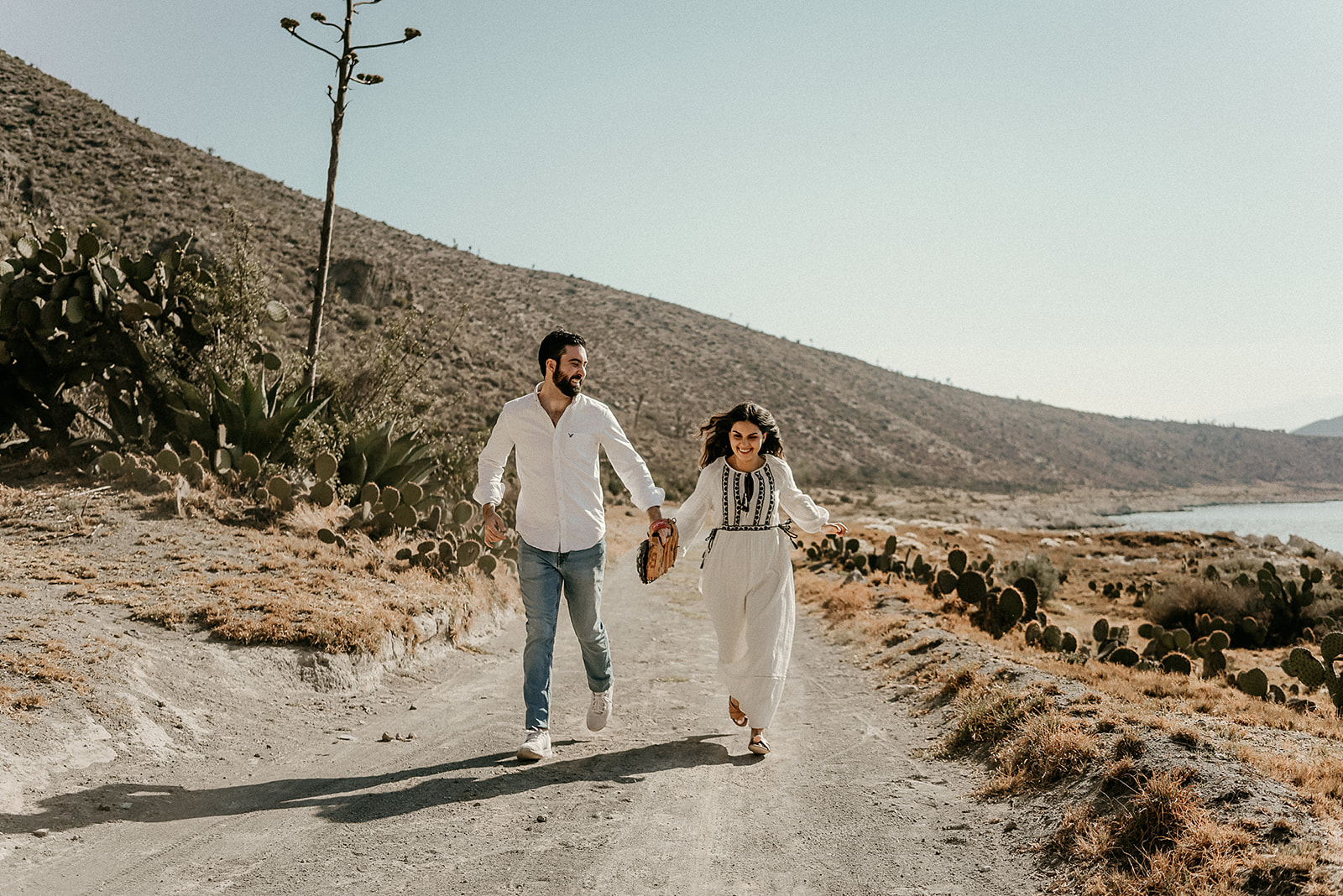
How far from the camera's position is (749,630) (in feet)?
17.2

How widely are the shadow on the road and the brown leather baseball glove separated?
104 centimetres

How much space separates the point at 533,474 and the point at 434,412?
2786 centimetres

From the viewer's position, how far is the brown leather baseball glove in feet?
15.7

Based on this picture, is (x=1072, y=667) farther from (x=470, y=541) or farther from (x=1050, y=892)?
(x=470, y=541)

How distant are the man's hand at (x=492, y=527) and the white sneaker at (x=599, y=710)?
3.73 ft

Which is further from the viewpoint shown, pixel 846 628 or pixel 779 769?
pixel 846 628

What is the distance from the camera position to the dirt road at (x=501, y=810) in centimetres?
325

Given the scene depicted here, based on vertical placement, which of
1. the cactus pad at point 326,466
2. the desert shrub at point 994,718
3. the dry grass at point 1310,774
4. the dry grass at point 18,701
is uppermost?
the cactus pad at point 326,466

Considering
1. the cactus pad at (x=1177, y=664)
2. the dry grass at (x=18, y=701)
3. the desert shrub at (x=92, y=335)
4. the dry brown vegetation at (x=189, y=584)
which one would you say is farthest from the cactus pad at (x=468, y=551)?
the cactus pad at (x=1177, y=664)

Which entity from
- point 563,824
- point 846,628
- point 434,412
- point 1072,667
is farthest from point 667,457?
point 563,824

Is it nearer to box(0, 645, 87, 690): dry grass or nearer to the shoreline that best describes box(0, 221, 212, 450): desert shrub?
box(0, 645, 87, 690): dry grass

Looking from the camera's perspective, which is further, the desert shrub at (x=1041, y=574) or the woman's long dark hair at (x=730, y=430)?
the desert shrub at (x=1041, y=574)

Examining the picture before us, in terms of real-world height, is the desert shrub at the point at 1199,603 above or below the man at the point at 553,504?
below

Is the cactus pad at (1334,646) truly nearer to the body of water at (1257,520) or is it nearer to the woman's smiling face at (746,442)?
the woman's smiling face at (746,442)
